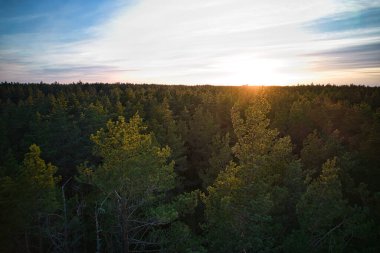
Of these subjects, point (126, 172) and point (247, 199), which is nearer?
point (126, 172)

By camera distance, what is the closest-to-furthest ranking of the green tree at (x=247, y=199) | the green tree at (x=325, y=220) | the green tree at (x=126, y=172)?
the green tree at (x=126, y=172), the green tree at (x=325, y=220), the green tree at (x=247, y=199)

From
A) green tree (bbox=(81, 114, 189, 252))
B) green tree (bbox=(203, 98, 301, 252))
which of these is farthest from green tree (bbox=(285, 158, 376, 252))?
green tree (bbox=(81, 114, 189, 252))

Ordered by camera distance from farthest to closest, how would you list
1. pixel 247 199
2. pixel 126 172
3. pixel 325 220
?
pixel 247 199 < pixel 325 220 < pixel 126 172

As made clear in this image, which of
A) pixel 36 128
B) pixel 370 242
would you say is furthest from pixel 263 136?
pixel 36 128

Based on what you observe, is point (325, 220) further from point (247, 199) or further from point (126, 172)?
point (126, 172)

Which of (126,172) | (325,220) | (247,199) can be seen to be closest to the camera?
(126,172)

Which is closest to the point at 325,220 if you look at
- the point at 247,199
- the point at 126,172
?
the point at 247,199

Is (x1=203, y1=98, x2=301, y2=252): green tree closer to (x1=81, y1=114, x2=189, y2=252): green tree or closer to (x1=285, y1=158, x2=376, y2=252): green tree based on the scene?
(x1=285, y1=158, x2=376, y2=252): green tree

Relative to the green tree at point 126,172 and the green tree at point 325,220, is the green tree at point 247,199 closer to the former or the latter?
Answer: the green tree at point 325,220

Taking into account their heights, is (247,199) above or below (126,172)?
below

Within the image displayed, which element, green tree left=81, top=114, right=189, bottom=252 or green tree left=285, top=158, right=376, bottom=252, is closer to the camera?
green tree left=81, top=114, right=189, bottom=252

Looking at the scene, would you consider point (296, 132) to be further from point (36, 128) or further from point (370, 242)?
point (36, 128)

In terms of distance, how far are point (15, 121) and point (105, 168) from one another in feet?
111

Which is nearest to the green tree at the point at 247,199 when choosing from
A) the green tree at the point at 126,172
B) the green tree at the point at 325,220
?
the green tree at the point at 325,220
